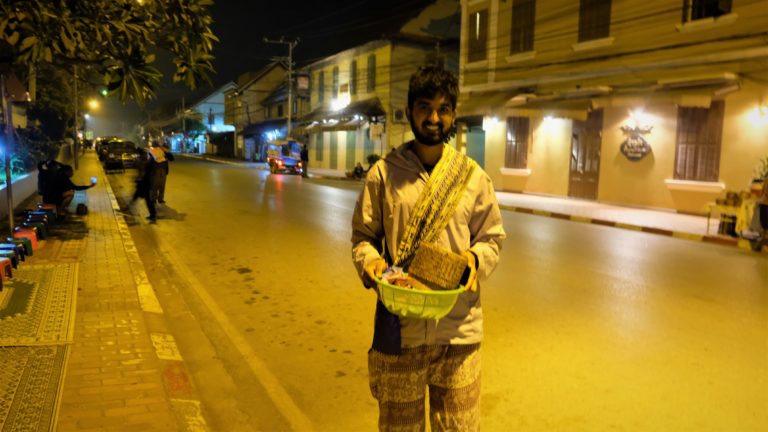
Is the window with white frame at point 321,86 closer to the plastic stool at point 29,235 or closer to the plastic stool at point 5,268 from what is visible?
the plastic stool at point 29,235

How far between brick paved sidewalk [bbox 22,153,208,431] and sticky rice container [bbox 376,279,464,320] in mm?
2128

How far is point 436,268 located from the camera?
2291 millimetres

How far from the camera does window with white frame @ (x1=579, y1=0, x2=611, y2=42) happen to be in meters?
17.9

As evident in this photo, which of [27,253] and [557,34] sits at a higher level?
[557,34]

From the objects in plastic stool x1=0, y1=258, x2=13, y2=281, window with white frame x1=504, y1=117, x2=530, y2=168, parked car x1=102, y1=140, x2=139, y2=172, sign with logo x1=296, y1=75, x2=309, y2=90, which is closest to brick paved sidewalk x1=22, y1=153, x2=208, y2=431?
plastic stool x1=0, y1=258, x2=13, y2=281

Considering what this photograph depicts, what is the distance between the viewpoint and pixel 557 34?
19734 mm

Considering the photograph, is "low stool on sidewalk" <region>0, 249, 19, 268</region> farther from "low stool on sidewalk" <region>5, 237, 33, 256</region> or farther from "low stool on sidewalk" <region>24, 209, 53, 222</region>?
"low stool on sidewalk" <region>24, 209, 53, 222</region>

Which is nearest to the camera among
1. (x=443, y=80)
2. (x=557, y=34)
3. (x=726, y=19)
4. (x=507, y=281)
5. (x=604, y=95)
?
(x=443, y=80)

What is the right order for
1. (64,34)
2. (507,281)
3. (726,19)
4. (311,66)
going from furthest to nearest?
(311,66), (726,19), (507,281), (64,34)

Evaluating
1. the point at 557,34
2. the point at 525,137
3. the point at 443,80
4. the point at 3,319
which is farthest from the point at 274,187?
the point at 443,80

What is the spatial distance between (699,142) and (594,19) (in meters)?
5.37

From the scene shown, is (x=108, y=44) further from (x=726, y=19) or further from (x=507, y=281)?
(x=726, y=19)

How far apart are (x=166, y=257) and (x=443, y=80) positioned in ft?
26.3

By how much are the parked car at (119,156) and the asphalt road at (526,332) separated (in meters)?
22.4
